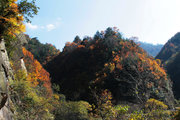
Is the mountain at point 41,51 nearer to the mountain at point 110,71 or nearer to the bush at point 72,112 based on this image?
the mountain at point 110,71

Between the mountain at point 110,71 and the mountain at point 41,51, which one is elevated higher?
the mountain at point 41,51

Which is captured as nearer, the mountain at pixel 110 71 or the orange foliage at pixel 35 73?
the mountain at pixel 110 71

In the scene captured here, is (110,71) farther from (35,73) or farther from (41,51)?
(41,51)

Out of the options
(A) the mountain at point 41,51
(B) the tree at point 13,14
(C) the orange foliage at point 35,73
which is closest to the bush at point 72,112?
(B) the tree at point 13,14

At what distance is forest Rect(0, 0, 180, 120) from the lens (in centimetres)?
724

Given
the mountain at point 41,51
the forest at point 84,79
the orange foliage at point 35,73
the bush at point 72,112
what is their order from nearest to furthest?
the forest at point 84,79 < the bush at point 72,112 < the orange foliage at point 35,73 < the mountain at point 41,51

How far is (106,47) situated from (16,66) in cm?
2359

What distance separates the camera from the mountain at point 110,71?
68.6ft

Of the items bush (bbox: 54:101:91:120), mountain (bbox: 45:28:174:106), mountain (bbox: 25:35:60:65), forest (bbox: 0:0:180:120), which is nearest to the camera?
forest (bbox: 0:0:180:120)

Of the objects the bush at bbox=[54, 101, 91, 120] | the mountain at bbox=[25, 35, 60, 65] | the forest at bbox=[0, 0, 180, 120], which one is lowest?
the bush at bbox=[54, 101, 91, 120]

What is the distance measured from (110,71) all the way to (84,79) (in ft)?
27.0

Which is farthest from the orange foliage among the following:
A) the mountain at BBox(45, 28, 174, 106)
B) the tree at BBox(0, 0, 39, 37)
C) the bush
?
the tree at BBox(0, 0, 39, 37)

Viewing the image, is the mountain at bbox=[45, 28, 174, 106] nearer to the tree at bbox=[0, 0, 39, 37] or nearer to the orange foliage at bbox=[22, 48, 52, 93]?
the orange foliage at bbox=[22, 48, 52, 93]

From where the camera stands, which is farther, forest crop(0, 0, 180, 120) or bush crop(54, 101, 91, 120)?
bush crop(54, 101, 91, 120)
